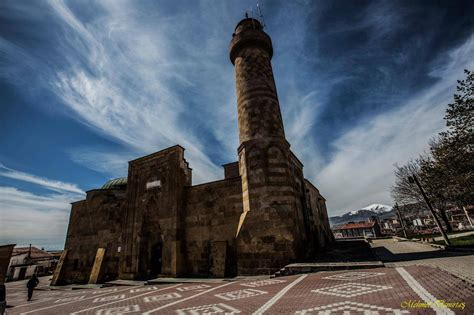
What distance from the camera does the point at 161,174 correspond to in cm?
1677

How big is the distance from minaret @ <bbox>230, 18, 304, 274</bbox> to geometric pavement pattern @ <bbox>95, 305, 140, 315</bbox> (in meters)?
5.17

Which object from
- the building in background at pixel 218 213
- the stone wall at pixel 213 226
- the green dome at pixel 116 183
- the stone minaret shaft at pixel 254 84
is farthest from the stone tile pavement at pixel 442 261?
the green dome at pixel 116 183

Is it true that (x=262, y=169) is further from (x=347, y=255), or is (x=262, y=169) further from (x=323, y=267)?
(x=347, y=255)

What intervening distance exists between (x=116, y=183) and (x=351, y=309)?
25762 millimetres

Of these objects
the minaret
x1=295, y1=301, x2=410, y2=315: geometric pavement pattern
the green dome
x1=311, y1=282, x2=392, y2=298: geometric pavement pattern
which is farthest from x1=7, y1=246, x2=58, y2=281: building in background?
x1=295, y1=301, x2=410, y2=315: geometric pavement pattern

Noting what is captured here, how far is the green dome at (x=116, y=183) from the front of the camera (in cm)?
2430

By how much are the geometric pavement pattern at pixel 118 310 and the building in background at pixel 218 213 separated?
5.17 metres

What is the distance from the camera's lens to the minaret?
35.2ft

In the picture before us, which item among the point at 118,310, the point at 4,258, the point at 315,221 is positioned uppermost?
the point at 315,221

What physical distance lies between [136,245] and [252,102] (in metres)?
13.1

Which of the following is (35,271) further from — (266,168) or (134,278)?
(266,168)

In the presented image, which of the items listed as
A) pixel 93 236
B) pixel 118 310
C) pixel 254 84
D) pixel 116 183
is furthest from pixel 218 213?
pixel 116 183

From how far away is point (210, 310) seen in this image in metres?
5.77

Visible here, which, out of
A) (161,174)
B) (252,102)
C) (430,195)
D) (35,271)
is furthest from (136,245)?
(35,271)
